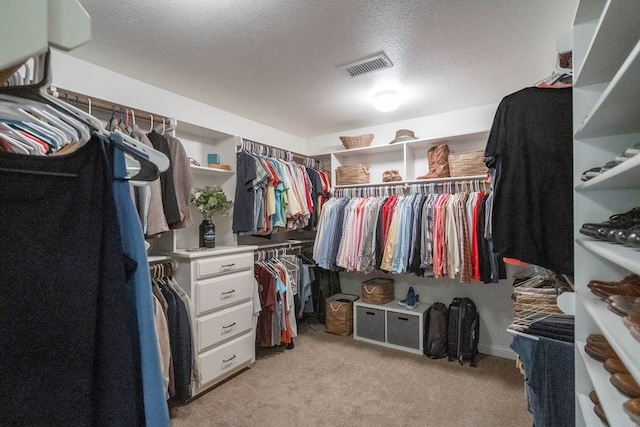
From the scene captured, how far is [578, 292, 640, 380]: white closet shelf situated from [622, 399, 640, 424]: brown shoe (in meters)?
0.15

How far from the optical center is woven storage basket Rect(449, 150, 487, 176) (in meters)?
2.66

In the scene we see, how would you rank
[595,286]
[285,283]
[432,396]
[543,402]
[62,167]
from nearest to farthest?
[62,167]
[595,286]
[543,402]
[432,396]
[285,283]

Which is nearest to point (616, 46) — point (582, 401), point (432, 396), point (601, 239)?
point (601, 239)

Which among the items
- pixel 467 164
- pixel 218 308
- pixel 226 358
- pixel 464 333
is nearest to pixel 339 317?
pixel 464 333

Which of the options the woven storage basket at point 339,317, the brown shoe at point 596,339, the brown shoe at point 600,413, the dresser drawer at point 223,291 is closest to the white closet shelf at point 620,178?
the brown shoe at point 596,339

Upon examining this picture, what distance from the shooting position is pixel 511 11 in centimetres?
154

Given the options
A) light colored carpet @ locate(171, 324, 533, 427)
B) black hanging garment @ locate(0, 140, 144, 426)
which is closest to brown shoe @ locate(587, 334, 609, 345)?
light colored carpet @ locate(171, 324, 533, 427)

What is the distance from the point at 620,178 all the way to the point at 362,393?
2.02 m

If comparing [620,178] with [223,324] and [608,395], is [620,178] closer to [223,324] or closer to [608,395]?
[608,395]

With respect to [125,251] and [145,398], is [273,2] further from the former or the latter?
[145,398]

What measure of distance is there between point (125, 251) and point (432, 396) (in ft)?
7.34

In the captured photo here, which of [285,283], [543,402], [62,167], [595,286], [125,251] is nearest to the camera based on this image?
[62,167]

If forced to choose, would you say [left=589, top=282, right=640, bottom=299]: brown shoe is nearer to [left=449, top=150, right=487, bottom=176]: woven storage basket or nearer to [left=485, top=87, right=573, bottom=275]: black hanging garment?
[left=485, top=87, right=573, bottom=275]: black hanging garment

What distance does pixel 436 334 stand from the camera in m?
2.75
